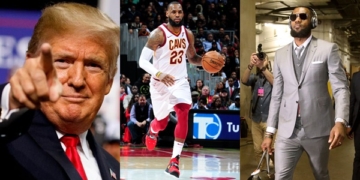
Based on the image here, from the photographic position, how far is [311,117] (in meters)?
3.04

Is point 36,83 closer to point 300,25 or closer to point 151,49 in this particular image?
point 151,49

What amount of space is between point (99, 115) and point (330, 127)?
1.48 m

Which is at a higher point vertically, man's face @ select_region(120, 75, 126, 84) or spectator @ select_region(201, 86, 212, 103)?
man's face @ select_region(120, 75, 126, 84)

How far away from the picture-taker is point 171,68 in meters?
3.38

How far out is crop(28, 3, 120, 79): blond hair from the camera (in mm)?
2299

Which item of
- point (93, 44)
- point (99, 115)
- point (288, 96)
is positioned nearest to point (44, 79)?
point (93, 44)

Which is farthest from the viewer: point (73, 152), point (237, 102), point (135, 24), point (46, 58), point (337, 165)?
point (135, 24)

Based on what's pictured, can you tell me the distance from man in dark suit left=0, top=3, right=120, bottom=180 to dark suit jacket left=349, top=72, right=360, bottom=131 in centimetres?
159

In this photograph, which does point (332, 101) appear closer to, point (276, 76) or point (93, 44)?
point (276, 76)

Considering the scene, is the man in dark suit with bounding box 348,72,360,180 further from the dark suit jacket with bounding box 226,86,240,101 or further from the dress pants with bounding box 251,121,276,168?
the dark suit jacket with bounding box 226,86,240,101

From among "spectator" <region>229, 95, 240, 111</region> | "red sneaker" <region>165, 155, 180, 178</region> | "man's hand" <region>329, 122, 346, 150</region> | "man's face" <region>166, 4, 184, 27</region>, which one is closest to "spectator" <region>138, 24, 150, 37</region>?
"man's face" <region>166, 4, 184, 27</region>

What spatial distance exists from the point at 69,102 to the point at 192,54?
4.40 ft

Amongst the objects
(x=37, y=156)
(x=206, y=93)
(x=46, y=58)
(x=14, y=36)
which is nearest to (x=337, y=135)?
(x=206, y=93)

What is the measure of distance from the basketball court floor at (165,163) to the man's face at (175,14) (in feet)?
3.00
